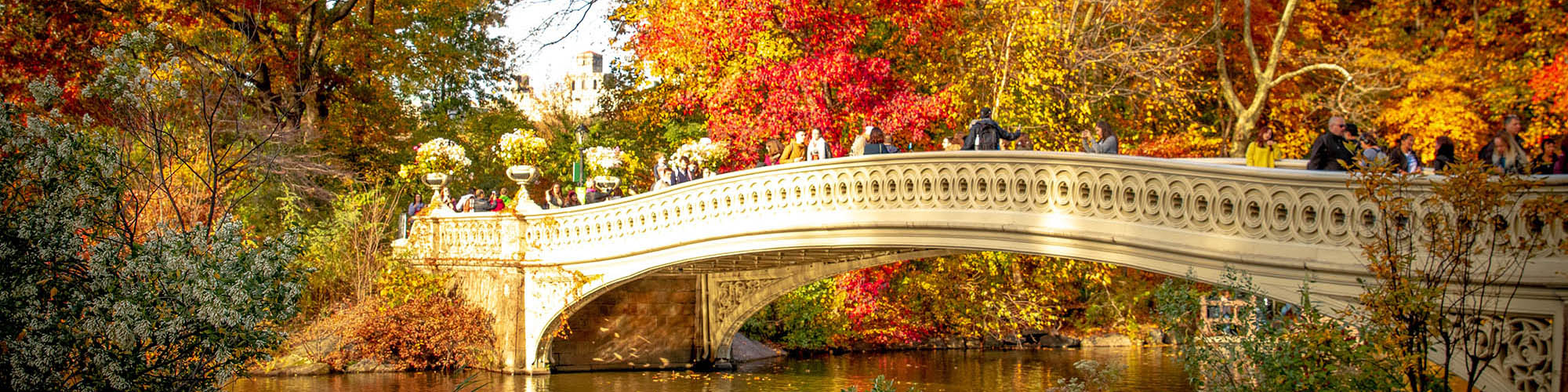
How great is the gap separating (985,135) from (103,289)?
863 centimetres

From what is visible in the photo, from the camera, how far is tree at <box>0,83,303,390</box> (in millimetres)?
6406

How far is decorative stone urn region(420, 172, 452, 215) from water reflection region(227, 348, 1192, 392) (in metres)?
2.35

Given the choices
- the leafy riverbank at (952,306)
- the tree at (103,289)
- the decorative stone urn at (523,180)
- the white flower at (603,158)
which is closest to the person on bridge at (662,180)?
the white flower at (603,158)

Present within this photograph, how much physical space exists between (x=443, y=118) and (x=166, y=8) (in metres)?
8.65

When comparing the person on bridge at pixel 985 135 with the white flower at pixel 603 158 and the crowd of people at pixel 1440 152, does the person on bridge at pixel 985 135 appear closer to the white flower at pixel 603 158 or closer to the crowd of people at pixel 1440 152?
the crowd of people at pixel 1440 152

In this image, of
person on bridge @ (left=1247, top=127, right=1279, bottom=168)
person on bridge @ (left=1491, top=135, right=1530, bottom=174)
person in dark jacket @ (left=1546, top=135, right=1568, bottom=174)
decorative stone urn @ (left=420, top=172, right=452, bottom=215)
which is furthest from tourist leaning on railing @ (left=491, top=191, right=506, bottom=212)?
person in dark jacket @ (left=1546, top=135, right=1568, bottom=174)

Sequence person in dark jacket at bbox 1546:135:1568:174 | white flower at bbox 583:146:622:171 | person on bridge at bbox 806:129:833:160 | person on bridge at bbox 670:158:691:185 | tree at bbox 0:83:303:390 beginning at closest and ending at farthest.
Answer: tree at bbox 0:83:303:390
person in dark jacket at bbox 1546:135:1568:174
person on bridge at bbox 806:129:833:160
person on bridge at bbox 670:158:691:185
white flower at bbox 583:146:622:171

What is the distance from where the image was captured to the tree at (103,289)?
6.41 meters

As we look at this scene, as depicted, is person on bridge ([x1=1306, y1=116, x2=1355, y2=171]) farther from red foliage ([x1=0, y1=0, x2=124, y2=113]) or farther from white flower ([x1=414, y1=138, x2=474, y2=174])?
red foliage ([x1=0, y1=0, x2=124, y2=113])

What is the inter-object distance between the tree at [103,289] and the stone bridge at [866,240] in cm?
618

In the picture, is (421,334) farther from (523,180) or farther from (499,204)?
(523,180)

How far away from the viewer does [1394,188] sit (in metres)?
8.91

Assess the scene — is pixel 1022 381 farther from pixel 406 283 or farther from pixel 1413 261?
pixel 1413 261

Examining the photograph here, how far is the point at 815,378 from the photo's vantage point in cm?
1934
